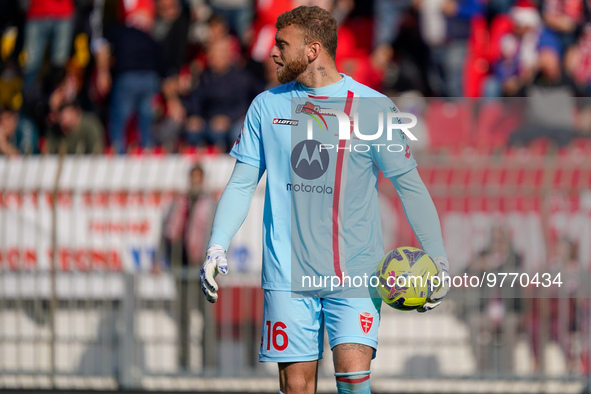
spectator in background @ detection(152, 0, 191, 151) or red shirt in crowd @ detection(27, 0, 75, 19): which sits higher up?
red shirt in crowd @ detection(27, 0, 75, 19)

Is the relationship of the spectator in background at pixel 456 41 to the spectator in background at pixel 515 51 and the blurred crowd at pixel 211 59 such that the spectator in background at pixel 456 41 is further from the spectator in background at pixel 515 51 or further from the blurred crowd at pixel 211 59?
the spectator in background at pixel 515 51

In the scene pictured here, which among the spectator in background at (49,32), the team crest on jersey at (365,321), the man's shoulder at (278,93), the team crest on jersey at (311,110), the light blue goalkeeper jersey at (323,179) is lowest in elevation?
the team crest on jersey at (365,321)

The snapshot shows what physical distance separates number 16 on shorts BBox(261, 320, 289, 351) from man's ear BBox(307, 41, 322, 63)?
4.49 feet

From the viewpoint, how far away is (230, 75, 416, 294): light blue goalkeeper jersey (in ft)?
16.5

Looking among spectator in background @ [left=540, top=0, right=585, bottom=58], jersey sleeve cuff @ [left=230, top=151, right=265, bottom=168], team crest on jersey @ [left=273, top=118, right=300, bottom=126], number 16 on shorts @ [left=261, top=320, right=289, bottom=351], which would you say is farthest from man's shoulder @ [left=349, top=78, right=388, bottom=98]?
spectator in background @ [left=540, top=0, right=585, bottom=58]

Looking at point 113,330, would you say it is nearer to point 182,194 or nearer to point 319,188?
point 182,194

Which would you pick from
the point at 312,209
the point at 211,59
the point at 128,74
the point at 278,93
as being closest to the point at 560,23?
the point at 211,59

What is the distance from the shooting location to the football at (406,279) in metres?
4.94

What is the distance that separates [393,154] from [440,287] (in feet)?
2.35

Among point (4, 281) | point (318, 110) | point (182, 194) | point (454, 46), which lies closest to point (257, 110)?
point (318, 110)

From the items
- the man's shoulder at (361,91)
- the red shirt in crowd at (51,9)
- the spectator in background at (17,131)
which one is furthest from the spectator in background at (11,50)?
the man's shoulder at (361,91)

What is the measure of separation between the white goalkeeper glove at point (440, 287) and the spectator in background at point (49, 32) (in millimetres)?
9671

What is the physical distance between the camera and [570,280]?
9.06 metres

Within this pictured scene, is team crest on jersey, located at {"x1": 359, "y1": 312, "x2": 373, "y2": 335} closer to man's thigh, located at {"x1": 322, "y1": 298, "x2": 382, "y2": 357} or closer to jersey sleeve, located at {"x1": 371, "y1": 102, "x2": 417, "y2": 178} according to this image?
man's thigh, located at {"x1": 322, "y1": 298, "x2": 382, "y2": 357}
